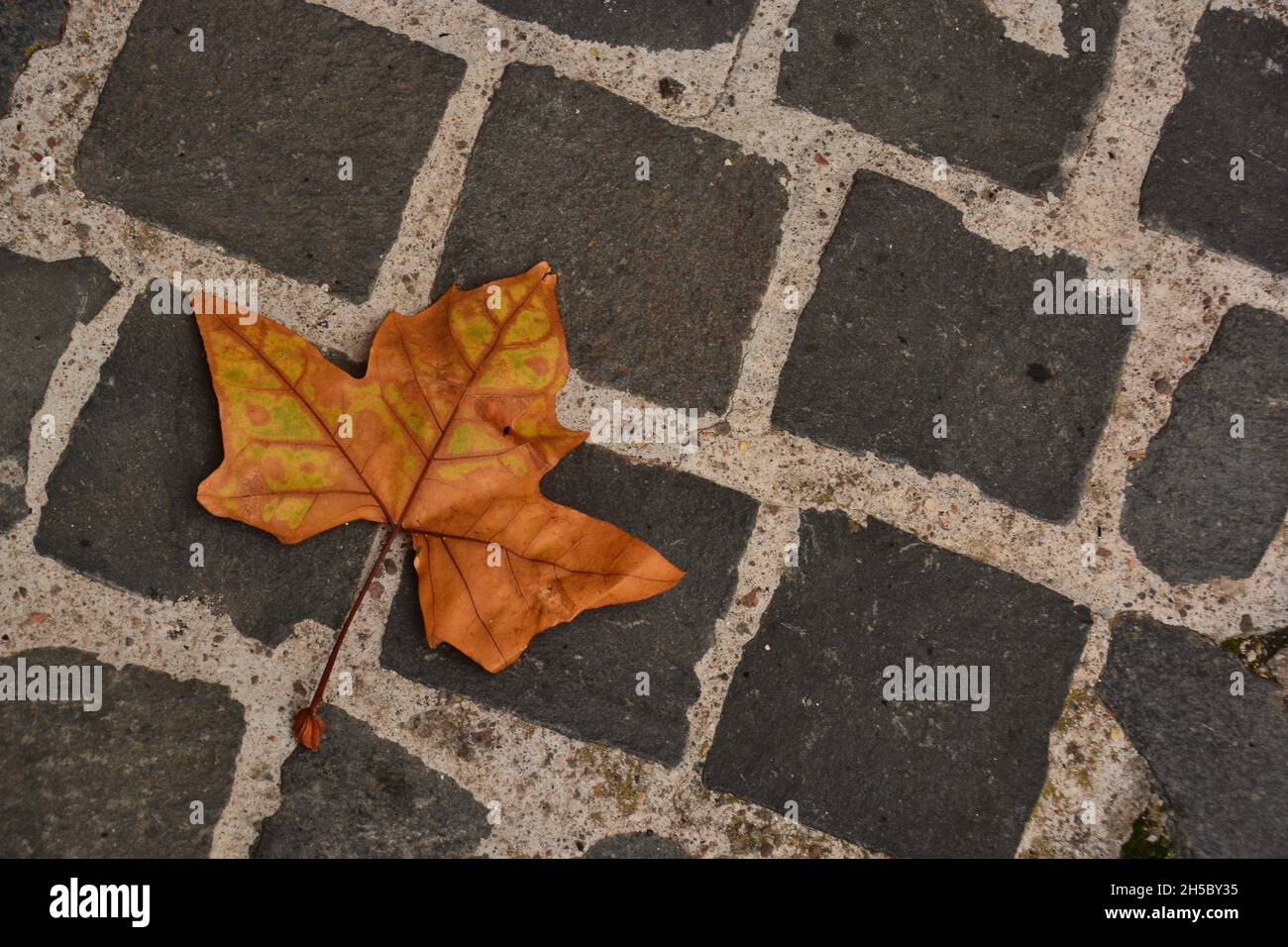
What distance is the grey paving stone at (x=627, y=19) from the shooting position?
2.04 meters

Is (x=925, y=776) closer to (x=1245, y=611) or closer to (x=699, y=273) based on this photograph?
(x=1245, y=611)

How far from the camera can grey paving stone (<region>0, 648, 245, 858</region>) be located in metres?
1.89

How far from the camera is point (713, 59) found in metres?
2.06

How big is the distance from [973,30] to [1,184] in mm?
2084

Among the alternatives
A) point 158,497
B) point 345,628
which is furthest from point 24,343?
point 345,628

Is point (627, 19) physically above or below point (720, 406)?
above

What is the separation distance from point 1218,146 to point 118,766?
2693mm

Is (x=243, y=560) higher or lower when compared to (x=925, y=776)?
higher

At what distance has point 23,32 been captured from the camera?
195 cm

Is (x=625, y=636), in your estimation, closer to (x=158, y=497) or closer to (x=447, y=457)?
(x=447, y=457)

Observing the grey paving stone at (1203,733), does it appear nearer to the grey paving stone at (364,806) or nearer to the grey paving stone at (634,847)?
the grey paving stone at (634,847)

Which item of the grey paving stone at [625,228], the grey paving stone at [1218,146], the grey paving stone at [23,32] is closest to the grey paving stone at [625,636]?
the grey paving stone at [625,228]

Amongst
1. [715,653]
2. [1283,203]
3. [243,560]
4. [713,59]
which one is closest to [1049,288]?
[1283,203]

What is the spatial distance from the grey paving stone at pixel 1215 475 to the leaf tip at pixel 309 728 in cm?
177
